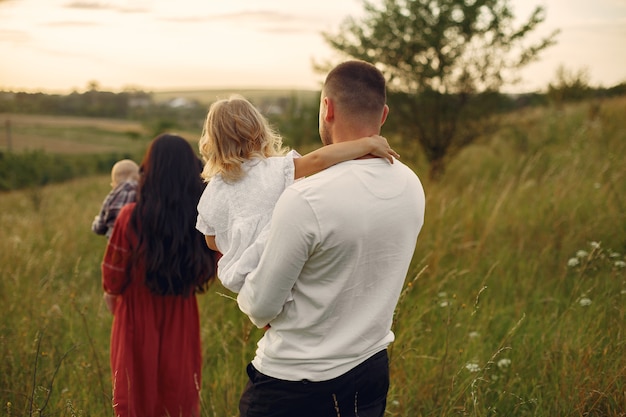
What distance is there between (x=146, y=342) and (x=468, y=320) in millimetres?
2329

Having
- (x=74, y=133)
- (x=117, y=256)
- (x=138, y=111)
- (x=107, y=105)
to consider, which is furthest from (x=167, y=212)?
(x=138, y=111)

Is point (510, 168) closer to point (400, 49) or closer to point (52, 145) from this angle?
point (400, 49)

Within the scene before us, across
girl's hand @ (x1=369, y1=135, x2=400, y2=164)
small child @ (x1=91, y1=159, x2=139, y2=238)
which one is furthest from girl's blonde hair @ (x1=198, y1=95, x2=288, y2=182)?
small child @ (x1=91, y1=159, x2=139, y2=238)

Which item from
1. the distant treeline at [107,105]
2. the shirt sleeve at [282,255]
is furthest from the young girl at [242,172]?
the distant treeline at [107,105]

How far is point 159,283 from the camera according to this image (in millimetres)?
3273

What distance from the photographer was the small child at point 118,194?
3.60 meters

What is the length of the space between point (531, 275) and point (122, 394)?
3.64 metres

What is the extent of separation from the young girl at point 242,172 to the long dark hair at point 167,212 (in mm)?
1047

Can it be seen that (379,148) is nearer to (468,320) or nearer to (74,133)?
(468,320)

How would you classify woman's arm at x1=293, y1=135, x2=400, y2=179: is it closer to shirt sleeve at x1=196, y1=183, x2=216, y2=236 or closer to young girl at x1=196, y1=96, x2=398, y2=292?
young girl at x1=196, y1=96, x2=398, y2=292

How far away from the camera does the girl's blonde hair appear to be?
2039 mm

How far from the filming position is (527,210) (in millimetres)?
6297

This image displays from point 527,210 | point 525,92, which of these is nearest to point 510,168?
point 525,92

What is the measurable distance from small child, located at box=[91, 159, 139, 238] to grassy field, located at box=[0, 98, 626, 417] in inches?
21.3
